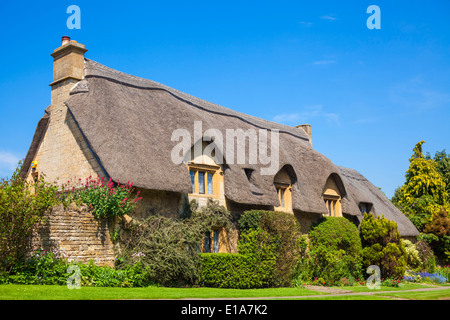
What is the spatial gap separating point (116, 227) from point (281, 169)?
934 cm

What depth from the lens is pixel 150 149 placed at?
1622 centimetres

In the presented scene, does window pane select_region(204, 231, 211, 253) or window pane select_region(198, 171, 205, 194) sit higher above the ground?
window pane select_region(198, 171, 205, 194)

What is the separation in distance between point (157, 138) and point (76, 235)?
4.88 meters

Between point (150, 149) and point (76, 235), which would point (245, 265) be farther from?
point (76, 235)

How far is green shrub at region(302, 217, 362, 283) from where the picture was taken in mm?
21312

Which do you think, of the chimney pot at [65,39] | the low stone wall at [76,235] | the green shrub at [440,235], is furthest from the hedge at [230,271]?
the green shrub at [440,235]

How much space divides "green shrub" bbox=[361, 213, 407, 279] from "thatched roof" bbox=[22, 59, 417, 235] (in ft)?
6.16

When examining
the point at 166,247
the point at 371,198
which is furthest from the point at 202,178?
the point at 371,198

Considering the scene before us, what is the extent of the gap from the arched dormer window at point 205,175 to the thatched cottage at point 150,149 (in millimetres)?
40

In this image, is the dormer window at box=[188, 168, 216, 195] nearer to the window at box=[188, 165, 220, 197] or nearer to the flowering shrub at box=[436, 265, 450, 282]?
the window at box=[188, 165, 220, 197]

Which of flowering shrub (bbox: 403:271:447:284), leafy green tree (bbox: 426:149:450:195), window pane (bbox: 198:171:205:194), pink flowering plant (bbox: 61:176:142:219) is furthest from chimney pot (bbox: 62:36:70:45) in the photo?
leafy green tree (bbox: 426:149:450:195)
